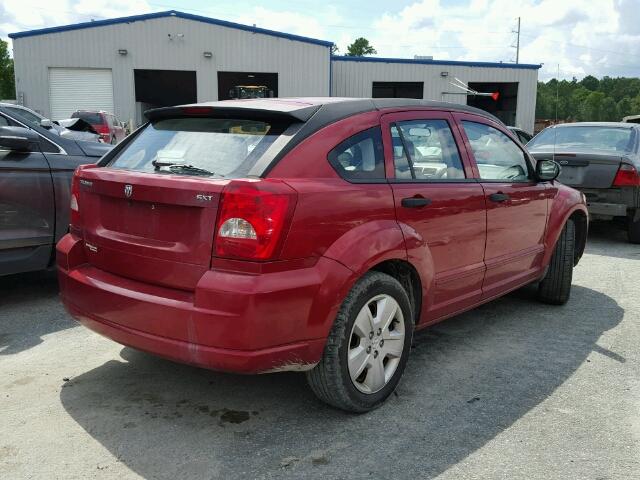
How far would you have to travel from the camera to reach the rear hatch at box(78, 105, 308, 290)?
2.82 metres

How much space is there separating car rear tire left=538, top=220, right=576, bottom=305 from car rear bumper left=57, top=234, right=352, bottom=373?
9.55ft

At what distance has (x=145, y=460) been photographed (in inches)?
108

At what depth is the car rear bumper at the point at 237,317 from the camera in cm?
267

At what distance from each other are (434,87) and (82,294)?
104 feet

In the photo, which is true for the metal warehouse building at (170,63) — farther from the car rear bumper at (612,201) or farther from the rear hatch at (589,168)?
the car rear bumper at (612,201)

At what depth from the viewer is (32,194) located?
499 cm

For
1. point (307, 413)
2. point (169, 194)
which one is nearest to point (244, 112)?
point (169, 194)

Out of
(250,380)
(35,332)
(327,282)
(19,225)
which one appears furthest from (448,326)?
(19,225)

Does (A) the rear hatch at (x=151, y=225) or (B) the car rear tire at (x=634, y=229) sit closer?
(A) the rear hatch at (x=151, y=225)

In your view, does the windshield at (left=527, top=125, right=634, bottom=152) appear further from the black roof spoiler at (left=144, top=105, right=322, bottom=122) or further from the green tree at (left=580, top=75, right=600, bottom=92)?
the green tree at (left=580, top=75, right=600, bottom=92)

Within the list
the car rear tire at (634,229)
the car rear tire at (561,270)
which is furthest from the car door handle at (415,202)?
the car rear tire at (634,229)

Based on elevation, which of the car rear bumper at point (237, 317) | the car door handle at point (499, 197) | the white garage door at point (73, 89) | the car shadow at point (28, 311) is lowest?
the car shadow at point (28, 311)

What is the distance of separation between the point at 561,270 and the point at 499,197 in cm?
141

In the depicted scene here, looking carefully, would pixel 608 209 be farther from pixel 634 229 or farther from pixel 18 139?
pixel 18 139
